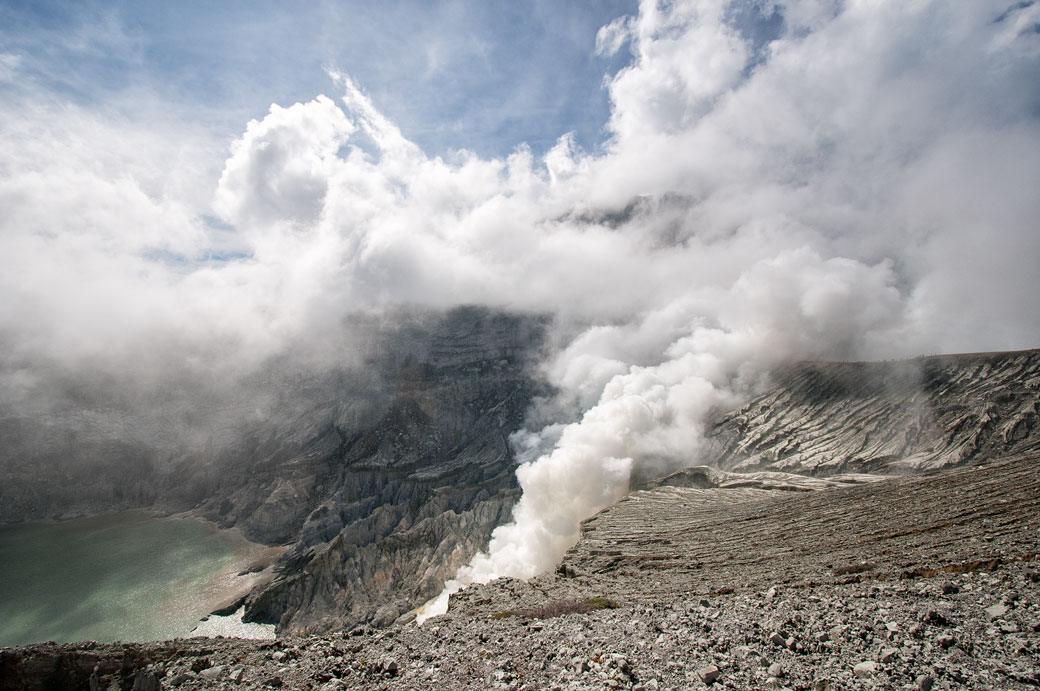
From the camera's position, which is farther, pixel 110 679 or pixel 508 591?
pixel 508 591

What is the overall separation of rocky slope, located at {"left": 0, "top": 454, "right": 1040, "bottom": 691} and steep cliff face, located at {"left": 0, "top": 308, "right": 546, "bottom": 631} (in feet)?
192

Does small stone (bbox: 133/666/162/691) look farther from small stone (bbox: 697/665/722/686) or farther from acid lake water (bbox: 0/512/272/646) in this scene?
acid lake water (bbox: 0/512/272/646)

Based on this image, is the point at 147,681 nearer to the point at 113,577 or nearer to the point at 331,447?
the point at 113,577

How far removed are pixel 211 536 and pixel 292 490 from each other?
662 inches

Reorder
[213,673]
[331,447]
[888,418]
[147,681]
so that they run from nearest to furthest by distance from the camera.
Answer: [213,673]
[147,681]
[888,418]
[331,447]

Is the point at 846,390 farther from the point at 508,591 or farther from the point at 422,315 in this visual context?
the point at 422,315

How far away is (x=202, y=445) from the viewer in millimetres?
127375

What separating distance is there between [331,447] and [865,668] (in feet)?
396

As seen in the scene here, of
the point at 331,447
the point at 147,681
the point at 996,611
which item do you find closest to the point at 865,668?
the point at 996,611

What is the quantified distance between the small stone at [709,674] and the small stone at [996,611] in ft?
26.7

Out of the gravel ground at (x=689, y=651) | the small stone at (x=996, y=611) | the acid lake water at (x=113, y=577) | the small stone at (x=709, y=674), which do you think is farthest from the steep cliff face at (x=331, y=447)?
the small stone at (x=996, y=611)

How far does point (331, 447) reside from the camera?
118m

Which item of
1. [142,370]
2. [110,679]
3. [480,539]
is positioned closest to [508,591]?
[110,679]

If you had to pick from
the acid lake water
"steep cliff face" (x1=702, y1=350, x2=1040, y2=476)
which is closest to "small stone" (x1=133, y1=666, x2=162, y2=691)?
the acid lake water
